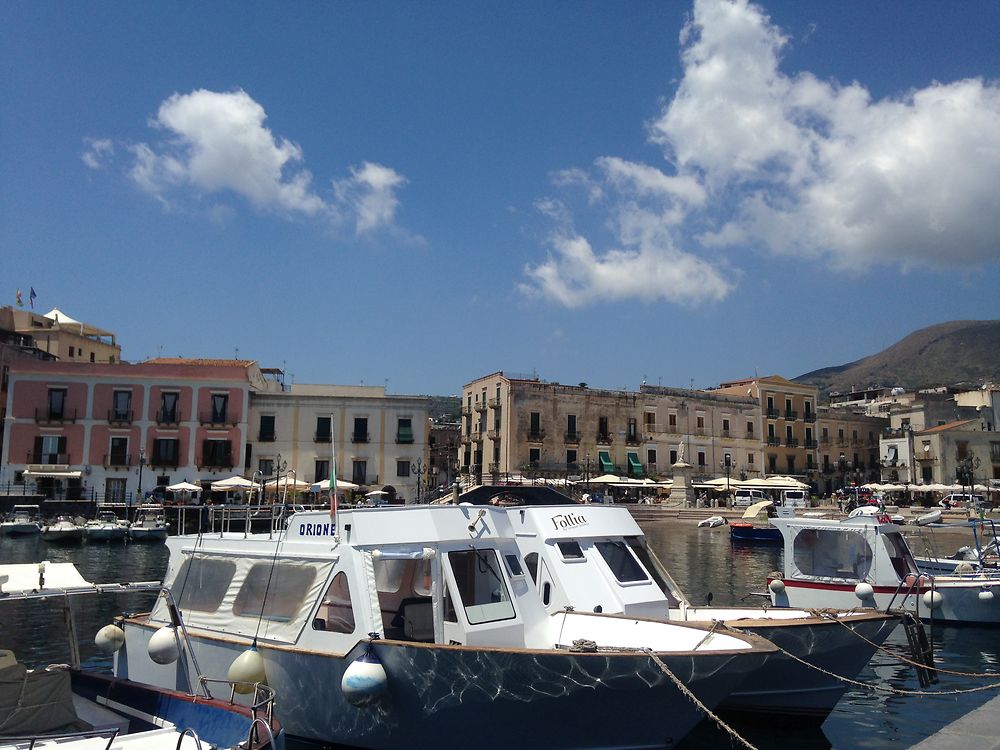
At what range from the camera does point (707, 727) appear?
35.9ft

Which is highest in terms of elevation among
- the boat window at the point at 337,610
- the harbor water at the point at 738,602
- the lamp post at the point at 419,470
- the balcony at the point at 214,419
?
the balcony at the point at 214,419

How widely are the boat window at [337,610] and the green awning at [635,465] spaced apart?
57718 millimetres

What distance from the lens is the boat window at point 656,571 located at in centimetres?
1310

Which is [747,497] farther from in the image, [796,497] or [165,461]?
[165,461]

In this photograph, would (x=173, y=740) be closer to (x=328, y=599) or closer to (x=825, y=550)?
(x=328, y=599)

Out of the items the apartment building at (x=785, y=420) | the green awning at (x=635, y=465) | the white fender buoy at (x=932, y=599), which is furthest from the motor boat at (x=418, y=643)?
the apartment building at (x=785, y=420)

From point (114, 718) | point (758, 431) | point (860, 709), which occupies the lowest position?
point (860, 709)

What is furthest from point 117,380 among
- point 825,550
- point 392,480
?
point 825,550

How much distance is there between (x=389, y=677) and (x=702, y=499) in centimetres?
5637

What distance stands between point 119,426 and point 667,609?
4437 cm

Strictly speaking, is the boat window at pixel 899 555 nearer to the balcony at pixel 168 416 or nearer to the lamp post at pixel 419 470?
the lamp post at pixel 419 470

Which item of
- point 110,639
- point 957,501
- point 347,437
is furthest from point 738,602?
point 957,501

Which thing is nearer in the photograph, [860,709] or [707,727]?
[707,727]

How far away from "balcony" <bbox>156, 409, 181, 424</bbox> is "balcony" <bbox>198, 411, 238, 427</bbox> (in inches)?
48.9
